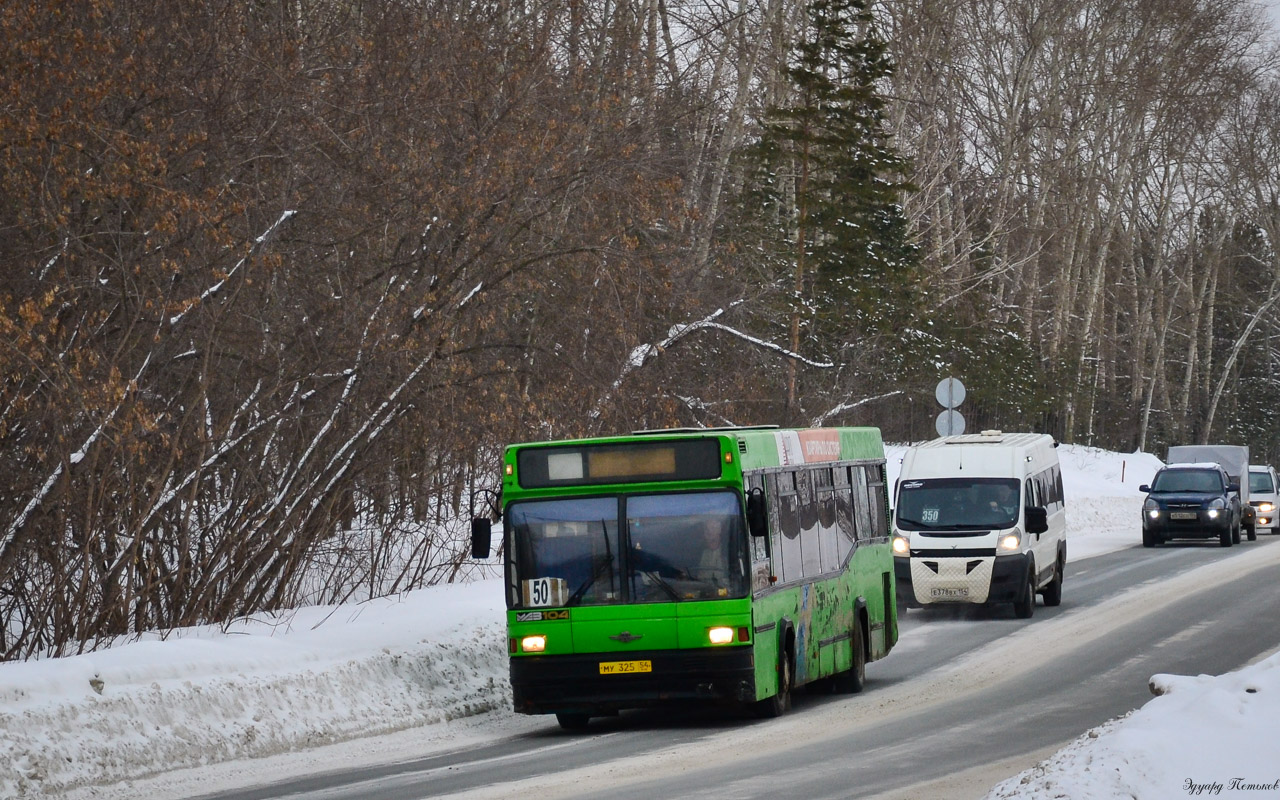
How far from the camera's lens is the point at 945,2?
51.6m

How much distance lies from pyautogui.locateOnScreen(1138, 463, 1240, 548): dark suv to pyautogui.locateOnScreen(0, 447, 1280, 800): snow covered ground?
24254 millimetres

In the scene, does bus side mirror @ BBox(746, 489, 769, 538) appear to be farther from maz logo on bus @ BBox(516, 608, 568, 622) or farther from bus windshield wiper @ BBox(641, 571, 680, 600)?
maz logo on bus @ BBox(516, 608, 568, 622)

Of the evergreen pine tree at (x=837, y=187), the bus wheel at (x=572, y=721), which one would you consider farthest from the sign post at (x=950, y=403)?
the bus wheel at (x=572, y=721)

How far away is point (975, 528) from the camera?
23.6 meters

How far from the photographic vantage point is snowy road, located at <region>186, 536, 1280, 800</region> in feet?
35.6

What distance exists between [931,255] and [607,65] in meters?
27.8

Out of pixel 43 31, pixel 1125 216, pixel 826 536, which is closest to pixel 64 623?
pixel 43 31

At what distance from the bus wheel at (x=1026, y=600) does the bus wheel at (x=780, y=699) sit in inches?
344

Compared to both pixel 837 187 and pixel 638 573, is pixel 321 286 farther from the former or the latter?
pixel 837 187

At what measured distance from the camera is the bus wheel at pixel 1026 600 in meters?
22.9

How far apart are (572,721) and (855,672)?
323 cm

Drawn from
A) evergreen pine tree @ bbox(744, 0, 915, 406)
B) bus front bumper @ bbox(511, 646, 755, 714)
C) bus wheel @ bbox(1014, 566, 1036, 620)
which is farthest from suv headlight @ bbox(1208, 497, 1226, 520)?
bus front bumper @ bbox(511, 646, 755, 714)

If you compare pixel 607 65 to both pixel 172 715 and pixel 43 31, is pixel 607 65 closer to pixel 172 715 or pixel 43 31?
pixel 43 31

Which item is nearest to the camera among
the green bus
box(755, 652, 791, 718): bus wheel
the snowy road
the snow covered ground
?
the snow covered ground
